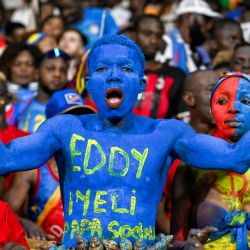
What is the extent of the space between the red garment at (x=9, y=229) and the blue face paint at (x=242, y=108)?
1.36m

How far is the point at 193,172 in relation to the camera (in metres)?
5.57

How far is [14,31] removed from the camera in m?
11.1

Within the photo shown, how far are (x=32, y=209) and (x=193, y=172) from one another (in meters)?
1.84

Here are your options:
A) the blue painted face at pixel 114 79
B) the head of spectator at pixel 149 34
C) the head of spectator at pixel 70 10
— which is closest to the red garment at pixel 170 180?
the blue painted face at pixel 114 79

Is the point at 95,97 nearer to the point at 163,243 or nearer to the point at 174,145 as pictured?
the point at 174,145

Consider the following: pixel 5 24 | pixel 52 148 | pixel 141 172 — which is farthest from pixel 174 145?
pixel 5 24

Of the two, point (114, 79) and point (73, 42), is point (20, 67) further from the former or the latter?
point (114, 79)

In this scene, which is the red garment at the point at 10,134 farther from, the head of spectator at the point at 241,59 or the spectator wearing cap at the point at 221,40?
the spectator wearing cap at the point at 221,40

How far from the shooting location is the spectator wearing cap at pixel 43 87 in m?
8.34

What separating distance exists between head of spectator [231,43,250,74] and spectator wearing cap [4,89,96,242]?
1583 millimetres

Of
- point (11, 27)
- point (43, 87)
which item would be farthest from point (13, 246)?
→ point (11, 27)

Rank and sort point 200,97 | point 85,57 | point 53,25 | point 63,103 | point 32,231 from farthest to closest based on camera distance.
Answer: point 53,25 → point 85,57 → point 200,97 → point 63,103 → point 32,231

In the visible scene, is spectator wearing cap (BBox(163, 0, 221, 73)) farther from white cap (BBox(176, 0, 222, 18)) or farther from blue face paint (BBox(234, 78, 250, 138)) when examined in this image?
blue face paint (BBox(234, 78, 250, 138))

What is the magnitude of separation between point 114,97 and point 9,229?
103 cm
